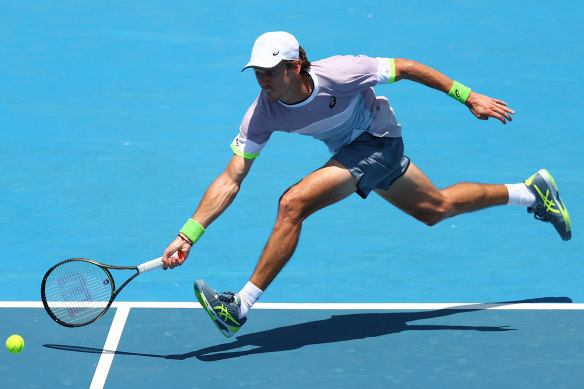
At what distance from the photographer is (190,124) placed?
33.4 feet

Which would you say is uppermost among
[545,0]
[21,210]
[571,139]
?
[545,0]

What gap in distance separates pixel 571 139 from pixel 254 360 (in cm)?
454

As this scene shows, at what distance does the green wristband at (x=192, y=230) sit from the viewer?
6.46m

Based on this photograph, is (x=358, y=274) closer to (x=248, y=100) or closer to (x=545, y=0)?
(x=248, y=100)

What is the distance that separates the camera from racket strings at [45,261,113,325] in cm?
658

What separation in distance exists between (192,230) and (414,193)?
4.74ft

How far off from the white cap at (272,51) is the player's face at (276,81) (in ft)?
0.14

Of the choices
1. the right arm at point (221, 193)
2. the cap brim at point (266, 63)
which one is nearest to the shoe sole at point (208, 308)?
the right arm at point (221, 193)

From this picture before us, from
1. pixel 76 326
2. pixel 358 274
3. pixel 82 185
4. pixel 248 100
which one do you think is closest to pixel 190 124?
pixel 248 100

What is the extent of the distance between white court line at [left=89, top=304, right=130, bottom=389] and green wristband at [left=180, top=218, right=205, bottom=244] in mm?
769

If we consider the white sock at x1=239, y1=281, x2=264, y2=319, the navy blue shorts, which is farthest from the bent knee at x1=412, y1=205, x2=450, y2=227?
the white sock at x1=239, y1=281, x2=264, y2=319

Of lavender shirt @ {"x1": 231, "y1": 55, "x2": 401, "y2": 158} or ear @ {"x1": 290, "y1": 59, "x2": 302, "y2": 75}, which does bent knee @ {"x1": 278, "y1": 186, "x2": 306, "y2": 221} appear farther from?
ear @ {"x1": 290, "y1": 59, "x2": 302, "y2": 75}

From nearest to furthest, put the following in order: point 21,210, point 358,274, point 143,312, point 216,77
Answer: point 143,312 < point 358,274 < point 21,210 < point 216,77

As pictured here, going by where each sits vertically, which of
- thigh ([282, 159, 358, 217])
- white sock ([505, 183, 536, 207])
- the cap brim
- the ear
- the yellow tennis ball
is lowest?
the yellow tennis ball
